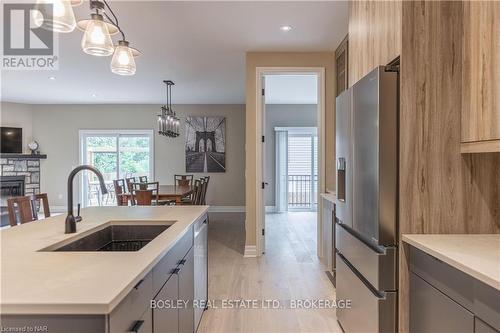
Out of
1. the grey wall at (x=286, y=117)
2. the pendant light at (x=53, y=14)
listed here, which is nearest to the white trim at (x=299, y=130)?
the grey wall at (x=286, y=117)

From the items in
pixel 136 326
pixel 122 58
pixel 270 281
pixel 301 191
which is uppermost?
pixel 122 58

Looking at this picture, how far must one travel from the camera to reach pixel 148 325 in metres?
1.29

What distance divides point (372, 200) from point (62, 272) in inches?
58.8

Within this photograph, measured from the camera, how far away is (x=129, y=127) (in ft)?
28.0

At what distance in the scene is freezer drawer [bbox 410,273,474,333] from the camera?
125 centimetres

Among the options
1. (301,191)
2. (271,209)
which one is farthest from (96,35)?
(301,191)

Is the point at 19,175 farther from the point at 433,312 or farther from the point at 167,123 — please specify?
the point at 433,312

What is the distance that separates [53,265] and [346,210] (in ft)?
5.71

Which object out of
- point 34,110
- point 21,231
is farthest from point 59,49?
point 34,110

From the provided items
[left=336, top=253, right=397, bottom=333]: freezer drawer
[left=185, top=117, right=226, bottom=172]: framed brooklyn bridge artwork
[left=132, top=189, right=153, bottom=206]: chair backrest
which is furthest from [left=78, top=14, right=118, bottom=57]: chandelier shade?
[left=185, top=117, right=226, bottom=172]: framed brooklyn bridge artwork

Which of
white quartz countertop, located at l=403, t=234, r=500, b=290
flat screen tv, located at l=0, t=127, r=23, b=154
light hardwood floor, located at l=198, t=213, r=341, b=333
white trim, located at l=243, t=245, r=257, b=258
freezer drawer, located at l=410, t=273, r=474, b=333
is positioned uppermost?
flat screen tv, located at l=0, t=127, r=23, b=154

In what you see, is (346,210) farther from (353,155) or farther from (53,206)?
(53,206)

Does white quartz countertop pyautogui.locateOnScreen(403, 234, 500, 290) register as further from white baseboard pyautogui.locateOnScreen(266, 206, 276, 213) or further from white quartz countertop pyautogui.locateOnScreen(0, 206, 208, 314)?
white baseboard pyautogui.locateOnScreen(266, 206, 276, 213)

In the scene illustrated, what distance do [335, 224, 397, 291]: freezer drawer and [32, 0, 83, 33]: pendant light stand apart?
1.95 meters
